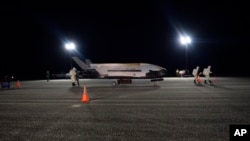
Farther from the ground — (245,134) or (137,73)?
(137,73)

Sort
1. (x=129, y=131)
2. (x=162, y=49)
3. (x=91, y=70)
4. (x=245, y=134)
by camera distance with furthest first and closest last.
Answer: (x=162, y=49) → (x=91, y=70) → (x=129, y=131) → (x=245, y=134)

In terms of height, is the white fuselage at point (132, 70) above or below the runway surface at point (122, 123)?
above

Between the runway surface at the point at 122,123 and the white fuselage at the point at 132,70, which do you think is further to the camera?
the white fuselage at the point at 132,70

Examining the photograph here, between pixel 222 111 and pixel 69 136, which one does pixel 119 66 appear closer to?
pixel 222 111

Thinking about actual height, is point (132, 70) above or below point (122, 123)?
above

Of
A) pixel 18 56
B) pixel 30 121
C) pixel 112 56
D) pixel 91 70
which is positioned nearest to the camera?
pixel 30 121

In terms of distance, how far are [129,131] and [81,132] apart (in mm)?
1520

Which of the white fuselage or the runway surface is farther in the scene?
the white fuselage

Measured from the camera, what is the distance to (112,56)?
11950cm

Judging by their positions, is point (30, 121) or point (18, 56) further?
point (18, 56)

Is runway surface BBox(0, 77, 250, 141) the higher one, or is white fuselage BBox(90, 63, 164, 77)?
white fuselage BBox(90, 63, 164, 77)

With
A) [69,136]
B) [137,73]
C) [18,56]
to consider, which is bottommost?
[69,136]

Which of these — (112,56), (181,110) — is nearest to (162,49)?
(112,56)

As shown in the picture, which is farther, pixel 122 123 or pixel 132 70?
pixel 132 70
